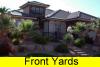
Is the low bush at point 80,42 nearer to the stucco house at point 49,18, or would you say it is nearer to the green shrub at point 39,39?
the green shrub at point 39,39

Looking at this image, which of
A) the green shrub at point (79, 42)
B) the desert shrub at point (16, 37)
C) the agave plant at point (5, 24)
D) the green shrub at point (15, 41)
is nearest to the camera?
the agave plant at point (5, 24)

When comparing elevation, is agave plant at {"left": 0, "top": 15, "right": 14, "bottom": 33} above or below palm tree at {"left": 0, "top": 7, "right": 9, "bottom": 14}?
below

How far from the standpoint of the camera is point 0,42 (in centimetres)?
1856

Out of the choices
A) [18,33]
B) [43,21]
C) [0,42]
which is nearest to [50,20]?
[43,21]

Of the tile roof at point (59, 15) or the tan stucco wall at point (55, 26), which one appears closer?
the tan stucco wall at point (55, 26)

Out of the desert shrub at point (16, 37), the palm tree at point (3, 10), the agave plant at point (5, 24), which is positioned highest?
the palm tree at point (3, 10)

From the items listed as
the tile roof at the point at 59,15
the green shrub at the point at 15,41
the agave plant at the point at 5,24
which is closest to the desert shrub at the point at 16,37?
the green shrub at the point at 15,41

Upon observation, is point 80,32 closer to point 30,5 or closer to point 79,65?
point 30,5

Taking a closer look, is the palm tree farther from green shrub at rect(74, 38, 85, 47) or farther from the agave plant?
green shrub at rect(74, 38, 85, 47)

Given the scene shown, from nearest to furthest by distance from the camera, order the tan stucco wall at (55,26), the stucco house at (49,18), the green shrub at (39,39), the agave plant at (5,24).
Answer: the agave plant at (5,24) < the green shrub at (39,39) < the stucco house at (49,18) < the tan stucco wall at (55,26)

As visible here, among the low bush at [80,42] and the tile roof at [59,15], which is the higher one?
the tile roof at [59,15]

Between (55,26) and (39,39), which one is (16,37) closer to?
(39,39)

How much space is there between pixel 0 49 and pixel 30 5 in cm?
1529

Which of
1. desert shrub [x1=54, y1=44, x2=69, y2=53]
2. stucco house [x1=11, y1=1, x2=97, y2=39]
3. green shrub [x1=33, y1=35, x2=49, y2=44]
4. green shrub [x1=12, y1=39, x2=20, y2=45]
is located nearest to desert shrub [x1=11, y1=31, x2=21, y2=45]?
green shrub [x1=12, y1=39, x2=20, y2=45]
